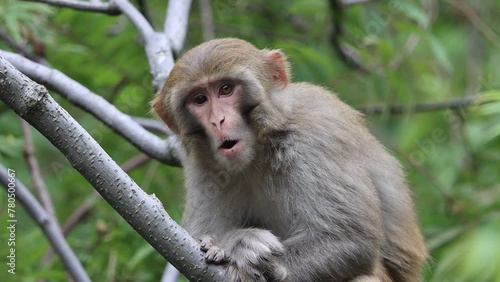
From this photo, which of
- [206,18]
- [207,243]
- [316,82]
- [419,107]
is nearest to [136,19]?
[206,18]

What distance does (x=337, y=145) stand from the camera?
6.07m

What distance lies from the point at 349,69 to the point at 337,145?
3801mm

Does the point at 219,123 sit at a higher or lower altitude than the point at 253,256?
higher

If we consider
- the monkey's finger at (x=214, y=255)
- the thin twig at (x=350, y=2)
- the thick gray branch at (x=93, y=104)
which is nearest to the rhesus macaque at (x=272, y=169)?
the monkey's finger at (x=214, y=255)

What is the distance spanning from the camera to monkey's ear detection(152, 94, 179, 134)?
6.24 m

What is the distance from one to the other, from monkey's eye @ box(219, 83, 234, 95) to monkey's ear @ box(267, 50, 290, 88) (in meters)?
0.45

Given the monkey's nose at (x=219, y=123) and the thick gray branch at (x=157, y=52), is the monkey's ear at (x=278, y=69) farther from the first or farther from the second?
the thick gray branch at (x=157, y=52)

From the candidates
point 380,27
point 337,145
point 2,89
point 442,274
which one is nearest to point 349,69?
point 380,27

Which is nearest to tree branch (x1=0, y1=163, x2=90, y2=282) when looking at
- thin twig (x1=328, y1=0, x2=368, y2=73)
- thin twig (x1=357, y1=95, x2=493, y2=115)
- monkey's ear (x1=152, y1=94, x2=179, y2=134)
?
monkey's ear (x1=152, y1=94, x2=179, y2=134)

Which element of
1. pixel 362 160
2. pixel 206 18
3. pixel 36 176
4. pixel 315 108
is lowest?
pixel 362 160

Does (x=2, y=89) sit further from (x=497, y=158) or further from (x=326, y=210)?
(x=497, y=158)

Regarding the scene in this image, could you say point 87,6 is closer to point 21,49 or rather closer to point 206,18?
point 21,49

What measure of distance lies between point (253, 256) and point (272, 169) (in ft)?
2.70

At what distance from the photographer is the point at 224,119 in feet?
A: 18.8
